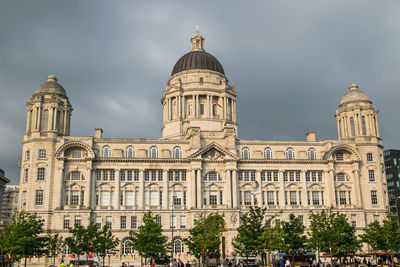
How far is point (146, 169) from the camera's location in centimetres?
8656

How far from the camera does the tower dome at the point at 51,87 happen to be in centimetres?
8850

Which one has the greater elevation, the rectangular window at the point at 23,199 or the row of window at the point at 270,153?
the row of window at the point at 270,153

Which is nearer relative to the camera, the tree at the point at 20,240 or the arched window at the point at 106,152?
the tree at the point at 20,240

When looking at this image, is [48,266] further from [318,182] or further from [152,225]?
[318,182]

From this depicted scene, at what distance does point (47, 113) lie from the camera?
285 feet

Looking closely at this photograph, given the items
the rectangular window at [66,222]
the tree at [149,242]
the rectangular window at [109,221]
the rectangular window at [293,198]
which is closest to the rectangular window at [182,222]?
the rectangular window at [109,221]

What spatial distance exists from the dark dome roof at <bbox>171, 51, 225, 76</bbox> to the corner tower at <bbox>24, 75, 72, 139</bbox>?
31661mm

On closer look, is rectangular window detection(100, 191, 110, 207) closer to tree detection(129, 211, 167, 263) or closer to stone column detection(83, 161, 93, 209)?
stone column detection(83, 161, 93, 209)

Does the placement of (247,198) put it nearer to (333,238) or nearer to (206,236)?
(206,236)

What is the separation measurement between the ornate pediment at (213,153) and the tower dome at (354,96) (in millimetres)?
29042

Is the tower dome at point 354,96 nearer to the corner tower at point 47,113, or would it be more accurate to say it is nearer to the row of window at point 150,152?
the row of window at point 150,152

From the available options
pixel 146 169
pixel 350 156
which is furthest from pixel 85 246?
pixel 350 156

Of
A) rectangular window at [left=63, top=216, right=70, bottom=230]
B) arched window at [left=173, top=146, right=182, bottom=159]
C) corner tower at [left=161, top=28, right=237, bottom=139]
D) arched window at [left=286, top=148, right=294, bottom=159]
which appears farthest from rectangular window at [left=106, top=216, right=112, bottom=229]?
arched window at [left=286, top=148, right=294, bottom=159]

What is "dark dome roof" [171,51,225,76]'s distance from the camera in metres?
109
